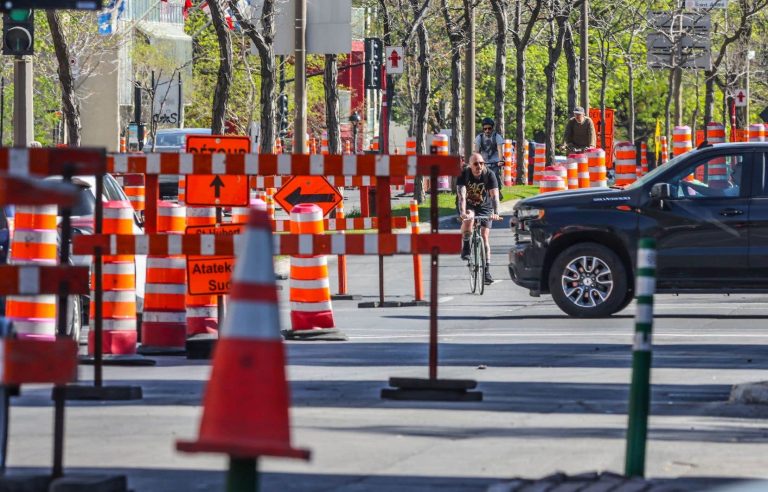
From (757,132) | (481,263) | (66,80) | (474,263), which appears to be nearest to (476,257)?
(474,263)

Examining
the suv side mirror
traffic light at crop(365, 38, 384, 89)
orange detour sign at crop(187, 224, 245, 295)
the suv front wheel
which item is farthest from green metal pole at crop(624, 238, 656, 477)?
traffic light at crop(365, 38, 384, 89)

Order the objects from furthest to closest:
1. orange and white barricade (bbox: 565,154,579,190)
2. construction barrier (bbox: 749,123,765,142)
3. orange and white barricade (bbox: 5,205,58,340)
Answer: construction barrier (bbox: 749,123,765,142) → orange and white barricade (bbox: 565,154,579,190) → orange and white barricade (bbox: 5,205,58,340)

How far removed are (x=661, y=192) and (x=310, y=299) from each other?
151 inches

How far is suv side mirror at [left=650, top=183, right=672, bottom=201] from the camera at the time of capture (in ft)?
57.4

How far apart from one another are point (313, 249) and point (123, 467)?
132 inches

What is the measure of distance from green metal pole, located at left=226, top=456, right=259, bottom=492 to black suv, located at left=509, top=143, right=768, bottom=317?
41.0ft

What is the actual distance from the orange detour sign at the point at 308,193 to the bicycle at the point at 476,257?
2.37 metres

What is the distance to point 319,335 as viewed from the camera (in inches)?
622

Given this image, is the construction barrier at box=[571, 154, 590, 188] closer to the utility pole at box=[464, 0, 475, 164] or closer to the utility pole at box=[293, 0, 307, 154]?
the utility pole at box=[293, 0, 307, 154]

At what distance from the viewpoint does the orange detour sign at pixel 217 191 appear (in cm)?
1415

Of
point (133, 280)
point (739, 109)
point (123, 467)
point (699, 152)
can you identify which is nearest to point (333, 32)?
point (699, 152)

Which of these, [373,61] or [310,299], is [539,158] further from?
[310,299]

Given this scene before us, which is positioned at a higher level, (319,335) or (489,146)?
(489,146)

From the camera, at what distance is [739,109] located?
81312 mm
